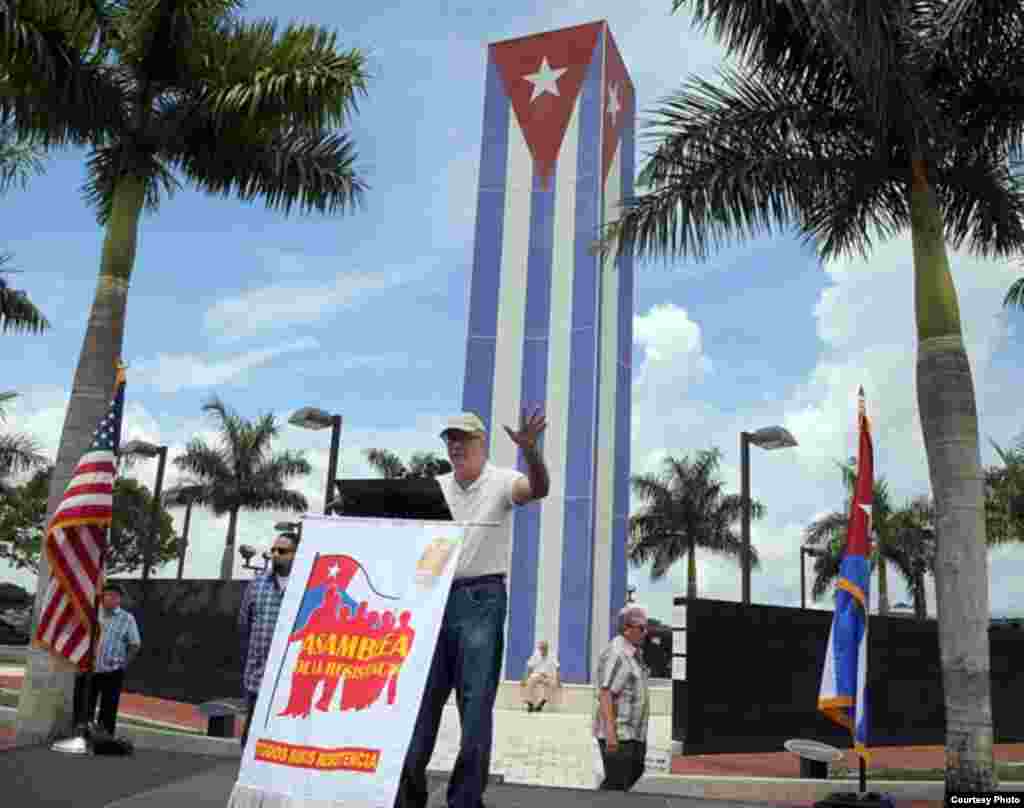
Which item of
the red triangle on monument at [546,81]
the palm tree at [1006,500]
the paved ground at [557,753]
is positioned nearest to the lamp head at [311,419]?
the paved ground at [557,753]

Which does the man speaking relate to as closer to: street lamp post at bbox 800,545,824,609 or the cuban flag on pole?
the cuban flag on pole

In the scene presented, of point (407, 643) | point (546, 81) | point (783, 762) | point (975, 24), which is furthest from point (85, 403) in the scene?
point (546, 81)

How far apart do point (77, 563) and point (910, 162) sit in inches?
355

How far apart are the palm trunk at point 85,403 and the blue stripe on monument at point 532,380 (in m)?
14.7

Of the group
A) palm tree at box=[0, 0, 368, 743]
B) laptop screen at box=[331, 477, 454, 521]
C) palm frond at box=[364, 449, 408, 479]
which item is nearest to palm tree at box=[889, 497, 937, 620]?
palm frond at box=[364, 449, 408, 479]

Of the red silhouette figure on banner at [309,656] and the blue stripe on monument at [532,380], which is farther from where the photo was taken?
the blue stripe on monument at [532,380]

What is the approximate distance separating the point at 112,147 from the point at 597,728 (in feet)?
28.1

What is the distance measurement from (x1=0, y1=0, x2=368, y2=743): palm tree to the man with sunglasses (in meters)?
5.88

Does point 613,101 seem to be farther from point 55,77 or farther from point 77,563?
point 77,563

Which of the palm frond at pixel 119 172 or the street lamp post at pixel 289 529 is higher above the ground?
the palm frond at pixel 119 172

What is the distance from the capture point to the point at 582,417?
26156mm

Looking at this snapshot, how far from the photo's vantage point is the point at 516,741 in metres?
16.2

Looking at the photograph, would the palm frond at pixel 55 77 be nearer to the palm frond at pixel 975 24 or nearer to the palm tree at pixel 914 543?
the palm frond at pixel 975 24

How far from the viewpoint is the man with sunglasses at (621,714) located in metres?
7.41
